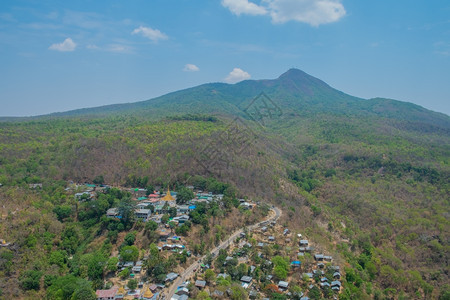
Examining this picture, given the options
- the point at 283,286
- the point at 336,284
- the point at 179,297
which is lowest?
the point at 336,284

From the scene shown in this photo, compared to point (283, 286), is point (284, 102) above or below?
above

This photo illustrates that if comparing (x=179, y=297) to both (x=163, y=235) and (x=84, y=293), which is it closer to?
(x=84, y=293)

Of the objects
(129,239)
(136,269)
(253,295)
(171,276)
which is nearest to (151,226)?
(129,239)

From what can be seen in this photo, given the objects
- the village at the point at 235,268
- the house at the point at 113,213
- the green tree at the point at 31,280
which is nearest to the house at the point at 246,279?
the village at the point at 235,268

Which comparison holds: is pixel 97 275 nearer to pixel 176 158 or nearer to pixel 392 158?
pixel 176 158

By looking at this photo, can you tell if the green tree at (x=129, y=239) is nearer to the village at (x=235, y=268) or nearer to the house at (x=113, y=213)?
the village at (x=235, y=268)

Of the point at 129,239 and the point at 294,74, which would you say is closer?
the point at 129,239

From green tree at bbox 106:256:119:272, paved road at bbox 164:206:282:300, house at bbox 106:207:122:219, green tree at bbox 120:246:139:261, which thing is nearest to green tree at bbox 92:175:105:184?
Result: house at bbox 106:207:122:219
